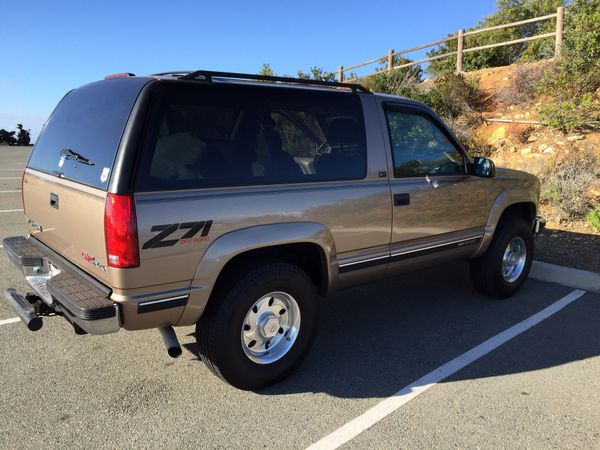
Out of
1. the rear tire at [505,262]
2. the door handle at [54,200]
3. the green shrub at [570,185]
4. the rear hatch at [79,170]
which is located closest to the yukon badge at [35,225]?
the rear hatch at [79,170]

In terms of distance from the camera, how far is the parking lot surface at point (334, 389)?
9.18 ft

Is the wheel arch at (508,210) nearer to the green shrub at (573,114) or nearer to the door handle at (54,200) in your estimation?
the door handle at (54,200)

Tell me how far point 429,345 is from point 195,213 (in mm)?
2275

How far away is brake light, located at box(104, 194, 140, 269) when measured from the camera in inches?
101

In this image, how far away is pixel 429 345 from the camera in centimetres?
396

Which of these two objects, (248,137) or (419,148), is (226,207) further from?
(419,148)

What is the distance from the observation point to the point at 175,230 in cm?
268

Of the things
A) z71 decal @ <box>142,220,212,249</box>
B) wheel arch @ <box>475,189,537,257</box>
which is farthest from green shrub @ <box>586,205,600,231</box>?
z71 decal @ <box>142,220,212,249</box>

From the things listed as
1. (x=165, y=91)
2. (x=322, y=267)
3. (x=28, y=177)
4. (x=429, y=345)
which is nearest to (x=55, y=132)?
(x=28, y=177)

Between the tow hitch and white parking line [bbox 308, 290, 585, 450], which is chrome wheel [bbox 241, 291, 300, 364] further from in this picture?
the tow hitch

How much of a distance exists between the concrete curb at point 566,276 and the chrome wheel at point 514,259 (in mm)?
700

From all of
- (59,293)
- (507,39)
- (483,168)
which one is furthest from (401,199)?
(507,39)

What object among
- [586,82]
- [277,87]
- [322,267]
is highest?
[586,82]

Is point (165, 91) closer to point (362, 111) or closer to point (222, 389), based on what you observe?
point (362, 111)
